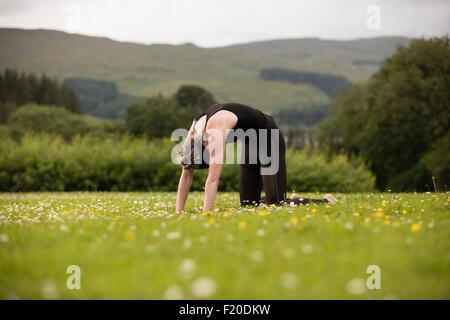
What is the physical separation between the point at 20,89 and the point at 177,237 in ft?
490

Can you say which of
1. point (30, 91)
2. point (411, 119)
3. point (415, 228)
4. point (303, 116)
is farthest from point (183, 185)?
point (303, 116)

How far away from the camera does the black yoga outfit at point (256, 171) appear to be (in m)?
11.1


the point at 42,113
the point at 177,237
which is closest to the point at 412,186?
the point at 177,237

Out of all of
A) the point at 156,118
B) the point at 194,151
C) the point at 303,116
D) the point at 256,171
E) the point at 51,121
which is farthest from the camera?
the point at 303,116

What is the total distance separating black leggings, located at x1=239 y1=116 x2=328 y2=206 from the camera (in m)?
11.8

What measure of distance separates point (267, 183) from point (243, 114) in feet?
5.68

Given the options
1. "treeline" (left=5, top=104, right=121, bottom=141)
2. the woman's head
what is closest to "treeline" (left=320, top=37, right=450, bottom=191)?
the woman's head

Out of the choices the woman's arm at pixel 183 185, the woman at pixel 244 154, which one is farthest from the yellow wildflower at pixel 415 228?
the woman's arm at pixel 183 185

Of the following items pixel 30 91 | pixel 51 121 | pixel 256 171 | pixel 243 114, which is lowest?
pixel 51 121

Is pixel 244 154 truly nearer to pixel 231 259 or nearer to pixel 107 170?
pixel 231 259

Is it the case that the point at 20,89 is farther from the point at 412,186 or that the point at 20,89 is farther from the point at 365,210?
the point at 365,210

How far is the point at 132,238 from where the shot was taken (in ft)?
23.6

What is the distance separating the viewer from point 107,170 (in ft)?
96.7

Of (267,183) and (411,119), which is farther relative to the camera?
(411,119)
